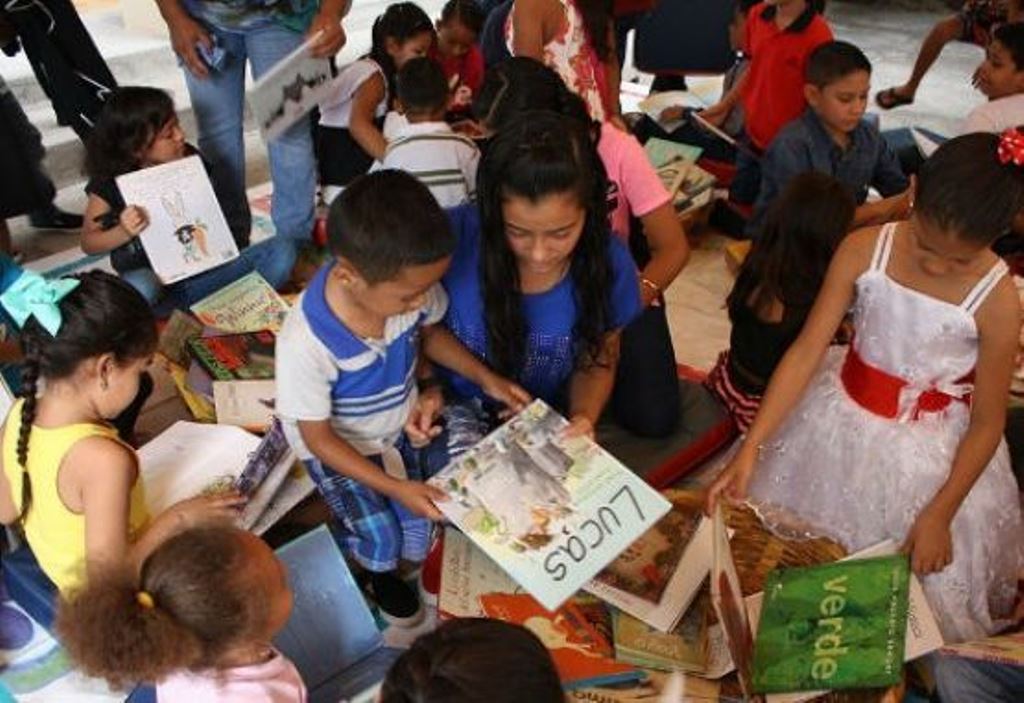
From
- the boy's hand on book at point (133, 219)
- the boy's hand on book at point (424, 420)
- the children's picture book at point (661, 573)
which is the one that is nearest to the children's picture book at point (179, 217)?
the boy's hand on book at point (133, 219)

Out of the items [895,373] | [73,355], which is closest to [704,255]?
[895,373]

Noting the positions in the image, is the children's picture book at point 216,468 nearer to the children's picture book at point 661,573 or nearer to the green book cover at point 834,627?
the children's picture book at point 661,573

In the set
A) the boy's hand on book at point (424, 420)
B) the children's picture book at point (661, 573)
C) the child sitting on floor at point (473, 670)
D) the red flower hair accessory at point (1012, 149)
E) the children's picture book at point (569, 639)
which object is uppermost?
the red flower hair accessory at point (1012, 149)

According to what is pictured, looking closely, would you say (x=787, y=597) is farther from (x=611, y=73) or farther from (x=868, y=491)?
(x=611, y=73)

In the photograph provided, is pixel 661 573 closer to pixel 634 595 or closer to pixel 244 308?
pixel 634 595

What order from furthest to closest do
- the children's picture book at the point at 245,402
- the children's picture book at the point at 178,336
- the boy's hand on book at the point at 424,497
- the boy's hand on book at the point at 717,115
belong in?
the boy's hand on book at the point at 717,115 < the children's picture book at the point at 178,336 < the children's picture book at the point at 245,402 < the boy's hand on book at the point at 424,497

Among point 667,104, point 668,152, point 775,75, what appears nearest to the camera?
point 775,75

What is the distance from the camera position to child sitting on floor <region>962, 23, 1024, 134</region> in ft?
8.98

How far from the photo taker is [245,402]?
2033 mm

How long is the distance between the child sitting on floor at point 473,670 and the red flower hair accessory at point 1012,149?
978 millimetres

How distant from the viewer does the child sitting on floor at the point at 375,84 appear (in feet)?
8.87

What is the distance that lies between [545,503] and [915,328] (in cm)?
68

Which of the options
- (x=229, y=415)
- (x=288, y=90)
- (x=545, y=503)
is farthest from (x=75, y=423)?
(x=288, y=90)

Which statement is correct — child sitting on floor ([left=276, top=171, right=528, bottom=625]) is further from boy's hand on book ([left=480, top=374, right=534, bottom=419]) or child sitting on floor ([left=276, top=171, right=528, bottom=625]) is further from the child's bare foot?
the child's bare foot
